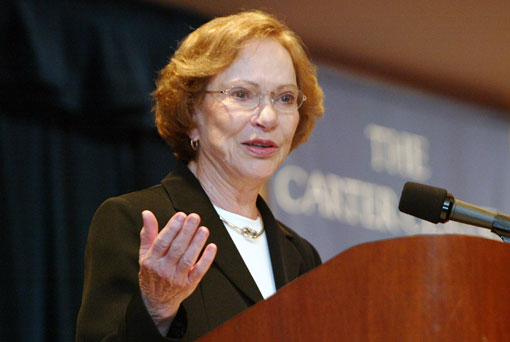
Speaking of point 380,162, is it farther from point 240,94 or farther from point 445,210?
point 445,210

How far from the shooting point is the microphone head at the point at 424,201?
1513 mm

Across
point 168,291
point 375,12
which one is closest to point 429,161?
point 375,12

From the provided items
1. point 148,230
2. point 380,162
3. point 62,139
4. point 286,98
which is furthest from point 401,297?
point 380,162

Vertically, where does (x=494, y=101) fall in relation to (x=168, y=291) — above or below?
below

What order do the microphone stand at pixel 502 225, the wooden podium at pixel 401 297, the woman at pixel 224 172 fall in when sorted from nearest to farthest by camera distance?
the wooden podium at pixel 401 297 → the microphone stand at pixel 502 225 → the woman at pixel 224 172

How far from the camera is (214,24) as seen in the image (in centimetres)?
224

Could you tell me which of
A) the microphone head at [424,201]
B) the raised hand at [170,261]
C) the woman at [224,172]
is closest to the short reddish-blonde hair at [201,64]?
the woman at [224,172]

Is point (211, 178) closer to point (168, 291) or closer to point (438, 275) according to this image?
point (168, 291)

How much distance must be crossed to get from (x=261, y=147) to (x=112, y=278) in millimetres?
636

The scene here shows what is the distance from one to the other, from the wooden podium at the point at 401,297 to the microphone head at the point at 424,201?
0.35m

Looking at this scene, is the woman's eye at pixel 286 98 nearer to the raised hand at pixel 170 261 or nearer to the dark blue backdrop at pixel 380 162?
the raised hand at pixel 170 261

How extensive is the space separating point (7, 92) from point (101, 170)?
639 millimetres

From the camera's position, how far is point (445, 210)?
1499 millimetres

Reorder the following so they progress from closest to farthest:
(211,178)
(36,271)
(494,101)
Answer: (211,178), (36,271), (494,101)
